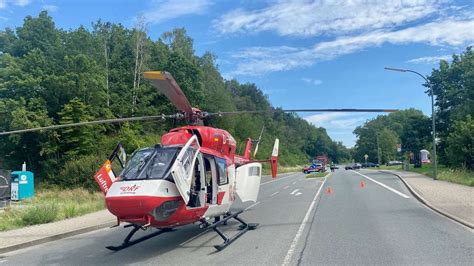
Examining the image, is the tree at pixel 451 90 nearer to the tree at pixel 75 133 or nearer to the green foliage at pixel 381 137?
the tree at pixel 75 133

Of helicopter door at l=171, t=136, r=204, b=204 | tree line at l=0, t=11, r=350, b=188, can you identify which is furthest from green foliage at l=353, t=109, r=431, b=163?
helicopter door at l=171, t=136, r=204, b=204

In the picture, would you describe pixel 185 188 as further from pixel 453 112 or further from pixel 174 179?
pixel 453 112

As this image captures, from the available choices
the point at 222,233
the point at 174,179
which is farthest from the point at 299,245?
the point at 174,179

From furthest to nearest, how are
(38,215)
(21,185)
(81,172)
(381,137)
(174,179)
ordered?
(381,137)
(81,172)
(21,185)
(38,215)
(174,179)

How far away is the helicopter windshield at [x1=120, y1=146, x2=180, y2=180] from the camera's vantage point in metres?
9.60

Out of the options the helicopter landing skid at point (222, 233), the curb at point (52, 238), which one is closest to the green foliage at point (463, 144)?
the helicopter landing skid at point (222, 233)

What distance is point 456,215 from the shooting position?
14.7 meters

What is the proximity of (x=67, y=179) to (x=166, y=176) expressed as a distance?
36527mm

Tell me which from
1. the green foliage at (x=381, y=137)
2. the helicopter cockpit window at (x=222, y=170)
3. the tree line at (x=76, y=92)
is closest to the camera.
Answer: the helicopter cockpit window at (x=222, y=170)

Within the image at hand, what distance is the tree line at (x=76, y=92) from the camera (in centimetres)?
4547

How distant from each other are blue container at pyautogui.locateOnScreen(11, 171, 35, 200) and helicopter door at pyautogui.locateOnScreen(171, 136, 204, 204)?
992 inches

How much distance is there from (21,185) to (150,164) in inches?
1019

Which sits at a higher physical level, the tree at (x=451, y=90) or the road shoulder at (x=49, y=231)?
the tree at (x=451, y=90)

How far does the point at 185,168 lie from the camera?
32.3 feet
